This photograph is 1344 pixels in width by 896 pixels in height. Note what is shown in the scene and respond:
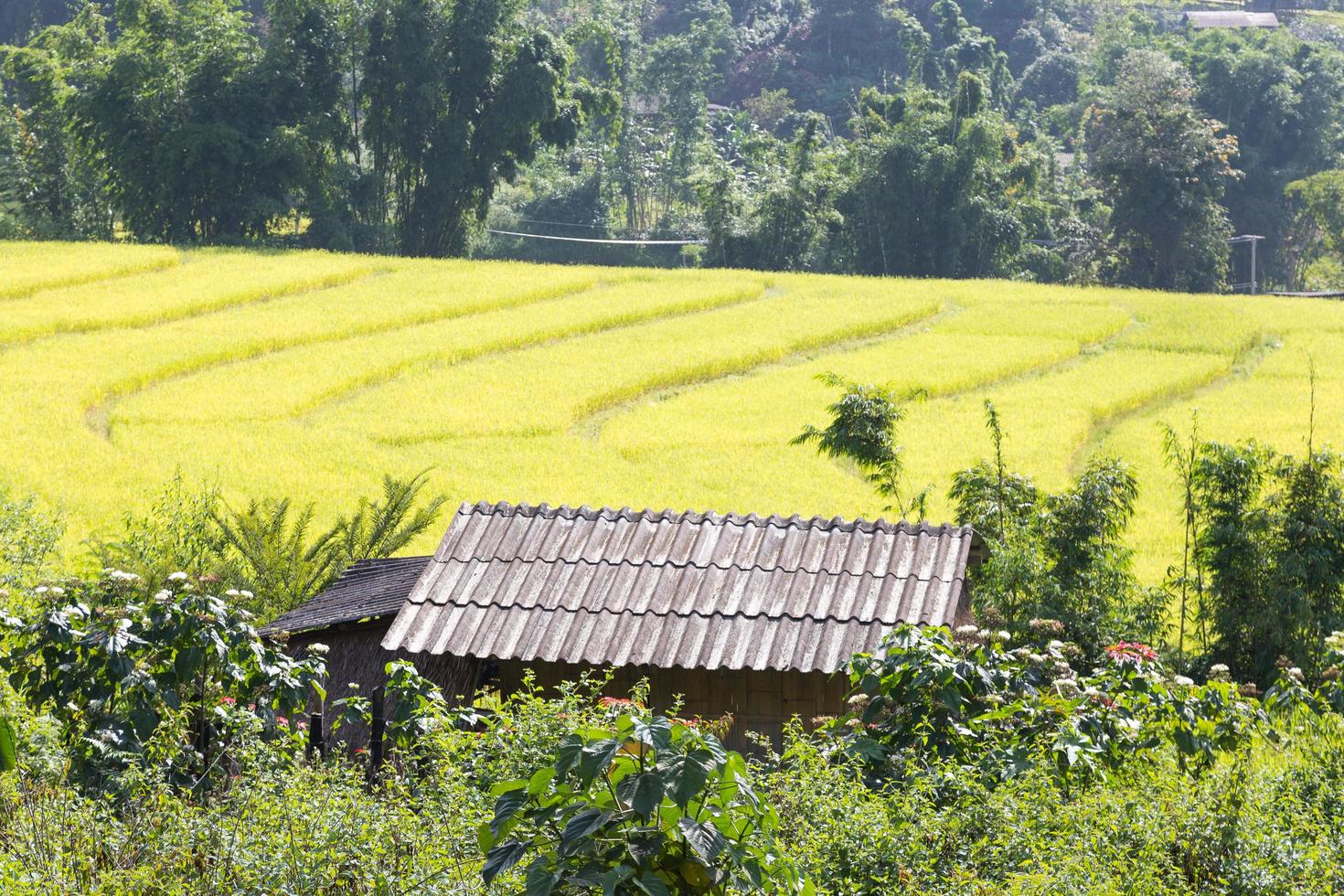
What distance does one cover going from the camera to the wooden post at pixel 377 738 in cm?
539

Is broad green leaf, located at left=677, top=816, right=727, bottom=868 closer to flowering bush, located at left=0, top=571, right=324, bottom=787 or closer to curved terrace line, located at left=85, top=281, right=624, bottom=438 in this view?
flowering bush, located at left=0, top=571, right=324, bottom=787

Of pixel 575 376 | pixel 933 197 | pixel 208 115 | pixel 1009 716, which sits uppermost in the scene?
pixel 1009 716

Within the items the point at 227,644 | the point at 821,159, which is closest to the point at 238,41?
the point at 821,159

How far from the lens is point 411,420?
17859 mm

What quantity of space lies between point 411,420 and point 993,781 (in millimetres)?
13815

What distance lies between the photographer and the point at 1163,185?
36.4 metres

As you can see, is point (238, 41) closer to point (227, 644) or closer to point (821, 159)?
point (821, 159)

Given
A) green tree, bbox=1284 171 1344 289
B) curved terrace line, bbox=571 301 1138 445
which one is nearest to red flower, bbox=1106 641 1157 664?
curved terrace line, bbox=571 301 1138 445

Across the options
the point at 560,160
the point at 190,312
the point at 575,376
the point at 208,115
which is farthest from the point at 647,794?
the point at 560,160

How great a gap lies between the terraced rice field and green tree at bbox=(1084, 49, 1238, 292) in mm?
8379

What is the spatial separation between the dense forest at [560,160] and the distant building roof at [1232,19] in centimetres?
2628

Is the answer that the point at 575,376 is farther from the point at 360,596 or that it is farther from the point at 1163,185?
the point at 1163,185

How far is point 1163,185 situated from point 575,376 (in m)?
21.3

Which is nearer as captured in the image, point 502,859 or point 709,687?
point 502,859
